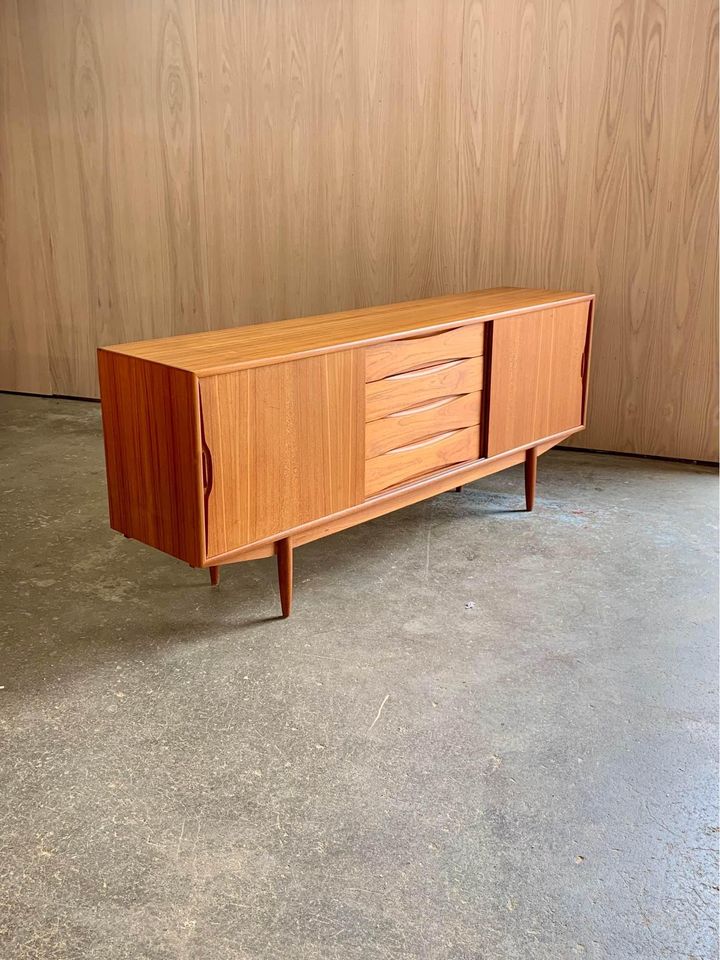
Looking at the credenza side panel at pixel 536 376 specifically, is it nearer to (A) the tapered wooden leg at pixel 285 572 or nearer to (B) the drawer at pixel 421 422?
(B) the drawer at pixel 421 422

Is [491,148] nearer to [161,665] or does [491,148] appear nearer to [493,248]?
[493,248]

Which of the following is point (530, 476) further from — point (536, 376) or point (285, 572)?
point (285, 572)

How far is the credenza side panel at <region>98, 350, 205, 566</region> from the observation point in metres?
2.12

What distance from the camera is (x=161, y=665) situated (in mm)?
2275

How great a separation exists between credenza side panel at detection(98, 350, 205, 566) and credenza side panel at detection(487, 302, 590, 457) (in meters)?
1.14

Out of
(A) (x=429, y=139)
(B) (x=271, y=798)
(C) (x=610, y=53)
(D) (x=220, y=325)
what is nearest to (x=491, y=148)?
(A) (x=429, y=139)

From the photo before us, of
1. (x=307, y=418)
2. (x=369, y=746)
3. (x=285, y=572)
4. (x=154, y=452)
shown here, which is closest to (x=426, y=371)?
(x=307, y=418)

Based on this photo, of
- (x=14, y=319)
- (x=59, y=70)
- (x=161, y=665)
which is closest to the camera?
(x=161, y=665)

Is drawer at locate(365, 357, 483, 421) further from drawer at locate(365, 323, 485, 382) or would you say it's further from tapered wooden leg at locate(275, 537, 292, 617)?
tapered wooden leg at locate(275, 537, 292, 617)

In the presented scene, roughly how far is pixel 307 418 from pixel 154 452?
15.4 inches

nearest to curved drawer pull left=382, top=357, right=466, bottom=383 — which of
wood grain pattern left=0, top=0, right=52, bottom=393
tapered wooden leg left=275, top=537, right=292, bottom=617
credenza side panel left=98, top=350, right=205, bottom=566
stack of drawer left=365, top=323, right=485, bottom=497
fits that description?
stack of drawer left=365, top=323, right=485, bottom=497

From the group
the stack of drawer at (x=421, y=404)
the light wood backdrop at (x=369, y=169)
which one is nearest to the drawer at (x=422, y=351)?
the stack of drawer at (x=421, y=404)

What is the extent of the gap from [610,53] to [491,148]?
56cm

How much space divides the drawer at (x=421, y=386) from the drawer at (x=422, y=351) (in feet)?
0.06
